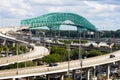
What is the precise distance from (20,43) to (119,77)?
269 ft

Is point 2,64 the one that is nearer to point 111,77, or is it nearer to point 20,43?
point 111,77

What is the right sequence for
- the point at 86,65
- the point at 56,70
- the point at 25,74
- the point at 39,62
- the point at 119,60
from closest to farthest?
the point at 25,74, the point at 56,70, the point at 86,65, the point at 119,60, the point at 39,62

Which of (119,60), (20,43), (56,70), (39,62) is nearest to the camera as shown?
(56,70)

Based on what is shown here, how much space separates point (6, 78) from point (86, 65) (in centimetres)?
2274

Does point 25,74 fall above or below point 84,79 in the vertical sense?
above

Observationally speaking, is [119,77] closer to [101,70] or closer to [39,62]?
[101,70]

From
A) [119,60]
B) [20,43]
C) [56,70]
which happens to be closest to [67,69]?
[56,70]

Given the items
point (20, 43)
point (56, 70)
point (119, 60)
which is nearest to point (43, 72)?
point (56, 70)

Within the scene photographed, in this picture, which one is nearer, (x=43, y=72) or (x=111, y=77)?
(x=43, y=72)

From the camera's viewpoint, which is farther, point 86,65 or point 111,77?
point 111,77

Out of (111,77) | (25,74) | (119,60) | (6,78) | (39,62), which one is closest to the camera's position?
(6,78)

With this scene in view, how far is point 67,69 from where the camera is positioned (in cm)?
6975

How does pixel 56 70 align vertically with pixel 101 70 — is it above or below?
above

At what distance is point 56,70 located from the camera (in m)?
67.2
